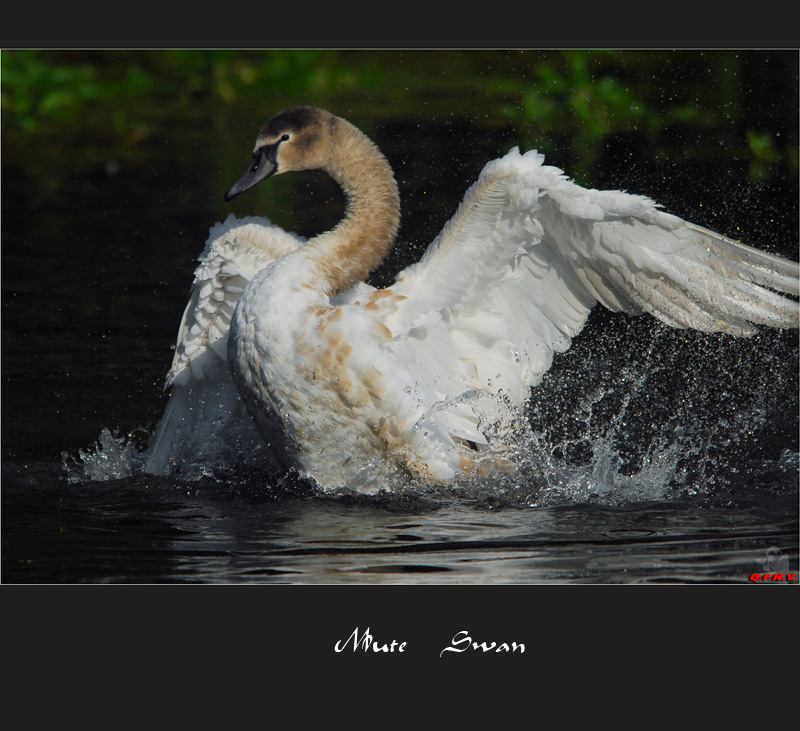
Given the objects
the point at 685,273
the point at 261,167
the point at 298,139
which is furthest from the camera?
the point at 261,167

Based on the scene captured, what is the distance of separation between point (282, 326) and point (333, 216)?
516 cm

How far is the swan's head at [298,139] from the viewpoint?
5316mm

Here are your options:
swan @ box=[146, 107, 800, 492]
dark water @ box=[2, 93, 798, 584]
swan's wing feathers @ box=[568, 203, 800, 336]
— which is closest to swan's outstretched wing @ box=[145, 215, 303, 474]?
dark water @ box=[2, 93, 798, 584]

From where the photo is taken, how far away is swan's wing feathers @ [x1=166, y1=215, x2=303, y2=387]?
5.64m

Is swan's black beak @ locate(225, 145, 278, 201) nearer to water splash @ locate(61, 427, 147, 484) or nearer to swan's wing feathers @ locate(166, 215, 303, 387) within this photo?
swan's wing feathers @ locate(166, 215, 303, 387)

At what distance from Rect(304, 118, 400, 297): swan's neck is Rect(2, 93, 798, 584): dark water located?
106cm

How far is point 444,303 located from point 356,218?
0.58m

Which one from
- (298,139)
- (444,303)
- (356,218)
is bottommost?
(444,303)

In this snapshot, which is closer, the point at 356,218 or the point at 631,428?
the point at 356,218

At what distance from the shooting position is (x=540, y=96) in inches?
393

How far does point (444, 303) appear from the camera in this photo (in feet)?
16.5

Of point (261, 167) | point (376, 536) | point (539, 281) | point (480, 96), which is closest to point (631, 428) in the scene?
point (539, 281)

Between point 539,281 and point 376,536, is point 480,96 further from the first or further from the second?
point 376,536
